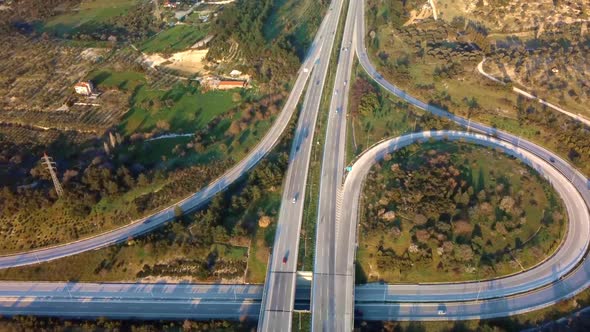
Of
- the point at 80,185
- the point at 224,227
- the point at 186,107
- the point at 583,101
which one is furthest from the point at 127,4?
the point at 583,101

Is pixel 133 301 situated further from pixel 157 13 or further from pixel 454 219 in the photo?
pixel 157 13

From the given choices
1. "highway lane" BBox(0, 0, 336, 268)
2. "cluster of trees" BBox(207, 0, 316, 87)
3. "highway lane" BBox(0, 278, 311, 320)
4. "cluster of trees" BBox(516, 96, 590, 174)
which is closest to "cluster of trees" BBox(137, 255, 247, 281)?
"highway lane" BBox(0, 278, 311, 320)

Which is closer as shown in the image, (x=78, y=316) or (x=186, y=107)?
(x=78, y=316)

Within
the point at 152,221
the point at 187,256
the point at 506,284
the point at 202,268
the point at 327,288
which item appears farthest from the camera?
the point at 152,221

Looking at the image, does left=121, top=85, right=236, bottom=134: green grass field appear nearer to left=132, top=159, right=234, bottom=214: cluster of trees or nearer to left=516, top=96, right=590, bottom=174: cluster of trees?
left=132, top=159, right=234, bottom=214: cluster of trees

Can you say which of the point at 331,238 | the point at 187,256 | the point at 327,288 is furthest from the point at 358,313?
the point at 187,256

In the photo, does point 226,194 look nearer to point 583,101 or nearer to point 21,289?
point 21,289

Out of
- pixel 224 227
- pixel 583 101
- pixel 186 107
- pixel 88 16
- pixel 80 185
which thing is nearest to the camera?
pixel 224 227
